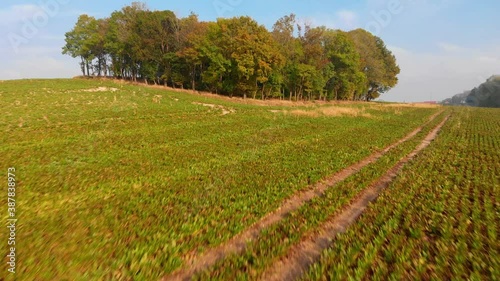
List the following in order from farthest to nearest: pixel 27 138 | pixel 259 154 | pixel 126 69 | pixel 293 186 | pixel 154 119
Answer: pixel 126 69 < pixel 154 119 < pixel 27 138 < pixel 259 154 < pixel 293 186

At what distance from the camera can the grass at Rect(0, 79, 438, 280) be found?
5.41 m

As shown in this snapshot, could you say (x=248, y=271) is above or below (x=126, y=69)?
below

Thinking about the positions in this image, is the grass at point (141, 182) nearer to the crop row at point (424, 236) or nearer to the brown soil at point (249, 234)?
the brown soil at point (249, 234)

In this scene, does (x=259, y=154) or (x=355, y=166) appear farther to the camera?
(x=259, y=154)

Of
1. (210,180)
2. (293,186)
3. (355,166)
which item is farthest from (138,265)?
(355,166)

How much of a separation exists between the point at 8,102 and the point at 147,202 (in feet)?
102

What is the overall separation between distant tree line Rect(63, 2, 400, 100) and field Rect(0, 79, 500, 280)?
4415 cm

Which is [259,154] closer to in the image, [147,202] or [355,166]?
[355,166]

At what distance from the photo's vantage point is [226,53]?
58875 mm

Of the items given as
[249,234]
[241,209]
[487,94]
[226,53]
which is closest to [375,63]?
[226,53]

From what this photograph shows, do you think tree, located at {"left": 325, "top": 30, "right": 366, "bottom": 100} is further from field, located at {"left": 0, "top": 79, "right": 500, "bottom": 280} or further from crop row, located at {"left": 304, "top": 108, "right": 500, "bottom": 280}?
crop row, located at {"left": 304, "top": 108, "right": 500, "bottom": 280}

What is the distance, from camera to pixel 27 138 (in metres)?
15.6

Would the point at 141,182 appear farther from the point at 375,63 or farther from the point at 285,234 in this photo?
the point at 375,63

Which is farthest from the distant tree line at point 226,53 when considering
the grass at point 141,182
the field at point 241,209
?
the field at point 241,209
